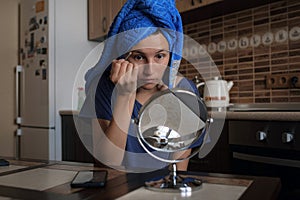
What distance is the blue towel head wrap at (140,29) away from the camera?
0.79 m

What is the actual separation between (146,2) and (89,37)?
2117 mm

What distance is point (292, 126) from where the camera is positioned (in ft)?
4.26

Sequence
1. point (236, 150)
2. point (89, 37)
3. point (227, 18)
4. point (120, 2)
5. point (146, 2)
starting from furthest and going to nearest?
point (89, 37) → point (120, 2) → point (227, 18) → point (236, 150) → point (146, 2)

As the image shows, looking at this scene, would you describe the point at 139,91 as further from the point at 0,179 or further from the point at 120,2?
the point at 120,2

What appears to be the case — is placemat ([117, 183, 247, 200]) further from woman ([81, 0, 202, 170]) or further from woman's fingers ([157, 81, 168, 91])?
woman's fingers ([157, 81, 168, 91])

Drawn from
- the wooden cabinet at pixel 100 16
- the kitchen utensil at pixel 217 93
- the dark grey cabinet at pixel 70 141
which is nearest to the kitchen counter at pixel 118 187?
the kitchen utensil at pixel 217 93

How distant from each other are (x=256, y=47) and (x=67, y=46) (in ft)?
4.98

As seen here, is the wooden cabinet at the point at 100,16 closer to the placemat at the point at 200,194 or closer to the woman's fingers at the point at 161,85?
the woman's fingers at the point at 161,85

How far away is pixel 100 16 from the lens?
2.73 m

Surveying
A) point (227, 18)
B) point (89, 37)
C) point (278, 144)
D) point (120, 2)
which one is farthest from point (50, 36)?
point (278, 144)

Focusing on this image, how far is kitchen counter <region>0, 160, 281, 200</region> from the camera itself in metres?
0.52

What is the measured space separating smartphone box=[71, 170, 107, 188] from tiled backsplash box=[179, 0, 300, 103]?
1.48 m

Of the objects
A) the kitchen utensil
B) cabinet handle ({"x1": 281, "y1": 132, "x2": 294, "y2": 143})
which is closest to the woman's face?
cabinet handle ({"x1": 281, "y1": 132, "x2": 294, "y2": 143})

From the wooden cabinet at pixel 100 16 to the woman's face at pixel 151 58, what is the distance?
1862mm
